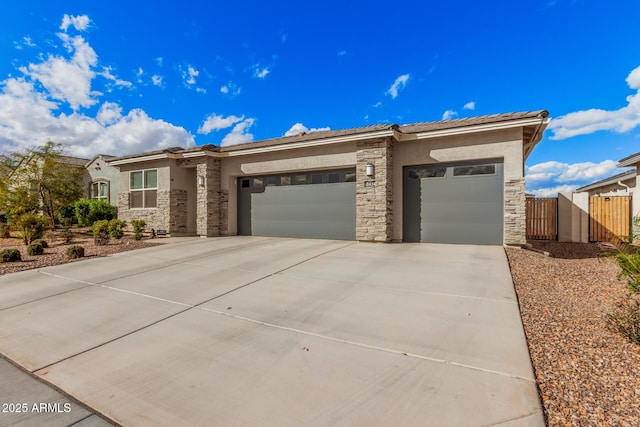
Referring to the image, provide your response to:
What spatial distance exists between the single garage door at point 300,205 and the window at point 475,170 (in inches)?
139

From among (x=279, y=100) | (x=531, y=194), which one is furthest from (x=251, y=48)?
(x=531, y=194)

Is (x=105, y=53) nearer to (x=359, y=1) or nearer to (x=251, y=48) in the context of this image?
(x=251, y=48)

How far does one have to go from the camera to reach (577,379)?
2244 mm

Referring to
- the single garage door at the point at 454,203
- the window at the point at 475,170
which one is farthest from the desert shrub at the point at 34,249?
the window at the point at 475,170

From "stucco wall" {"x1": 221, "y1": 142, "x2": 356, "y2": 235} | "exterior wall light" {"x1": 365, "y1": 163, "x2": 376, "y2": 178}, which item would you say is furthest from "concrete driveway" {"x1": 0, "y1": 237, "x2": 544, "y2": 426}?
"stucco wall" {"x1": 221, "y1": 142, "x2": 356, "y2": 235}

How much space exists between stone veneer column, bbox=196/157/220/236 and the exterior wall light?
7.06 meters

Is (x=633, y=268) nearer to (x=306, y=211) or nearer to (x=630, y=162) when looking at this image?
(x=306, y=211)

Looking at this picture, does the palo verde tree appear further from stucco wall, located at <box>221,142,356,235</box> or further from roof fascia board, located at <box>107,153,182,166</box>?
stucco wall, located at <box>221,142,356,235</box>

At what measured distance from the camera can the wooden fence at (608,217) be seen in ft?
33.6

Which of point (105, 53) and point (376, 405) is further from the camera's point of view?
point (105, 53)

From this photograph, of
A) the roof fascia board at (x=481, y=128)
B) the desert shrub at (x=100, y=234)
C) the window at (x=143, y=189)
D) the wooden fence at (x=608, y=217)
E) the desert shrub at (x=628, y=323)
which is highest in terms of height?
the roof fascia board at (x=481, y=128)

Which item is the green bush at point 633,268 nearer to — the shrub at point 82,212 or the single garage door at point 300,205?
the single garage door at point 300,205

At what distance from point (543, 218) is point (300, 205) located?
9.78 m

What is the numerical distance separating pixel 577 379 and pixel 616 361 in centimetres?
64
